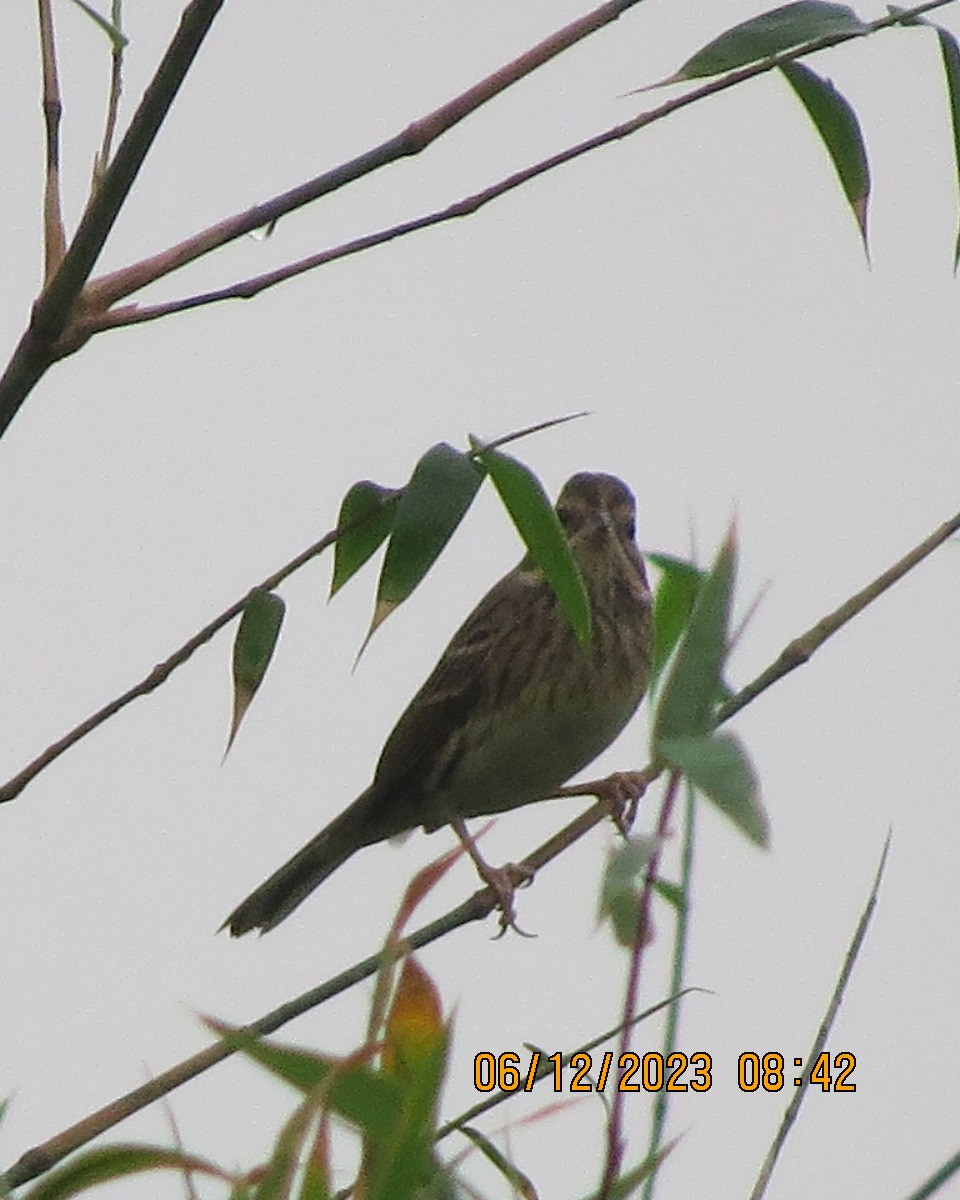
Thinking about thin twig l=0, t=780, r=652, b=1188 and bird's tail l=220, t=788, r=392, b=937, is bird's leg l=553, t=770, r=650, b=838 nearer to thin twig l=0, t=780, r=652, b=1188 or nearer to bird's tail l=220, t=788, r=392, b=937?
bird's tail l=220, t=788, r=392, b=937

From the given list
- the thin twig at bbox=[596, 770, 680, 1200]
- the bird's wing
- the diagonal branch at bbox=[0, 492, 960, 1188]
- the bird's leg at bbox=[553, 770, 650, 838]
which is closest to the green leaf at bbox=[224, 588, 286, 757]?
the diagonal branch at bbox=[0, 492, 960, 1188]

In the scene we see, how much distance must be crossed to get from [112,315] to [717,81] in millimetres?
598

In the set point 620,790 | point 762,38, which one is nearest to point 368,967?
point 762,38

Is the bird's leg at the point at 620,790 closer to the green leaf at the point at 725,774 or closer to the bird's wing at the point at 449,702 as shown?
the bird's wing at the point at 449,702

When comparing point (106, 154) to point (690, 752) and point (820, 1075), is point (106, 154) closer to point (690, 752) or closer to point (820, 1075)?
point (690, 752)

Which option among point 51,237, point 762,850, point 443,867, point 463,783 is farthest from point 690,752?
point 463,783

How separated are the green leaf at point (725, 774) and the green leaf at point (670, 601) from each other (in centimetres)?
57

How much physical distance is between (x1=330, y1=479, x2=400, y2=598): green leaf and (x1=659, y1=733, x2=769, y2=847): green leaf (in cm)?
42

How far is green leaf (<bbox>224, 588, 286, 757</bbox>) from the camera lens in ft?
6.66

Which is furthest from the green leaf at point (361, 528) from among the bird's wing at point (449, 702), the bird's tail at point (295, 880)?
the bird's wing at point (449, 702)

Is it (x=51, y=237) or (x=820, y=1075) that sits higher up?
(x=51, y=237)

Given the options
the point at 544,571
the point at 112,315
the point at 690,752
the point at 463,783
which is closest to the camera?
the point at 112,315

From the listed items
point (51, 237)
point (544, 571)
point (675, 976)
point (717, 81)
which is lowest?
point (675, 976)

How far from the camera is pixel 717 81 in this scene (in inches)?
68.6
